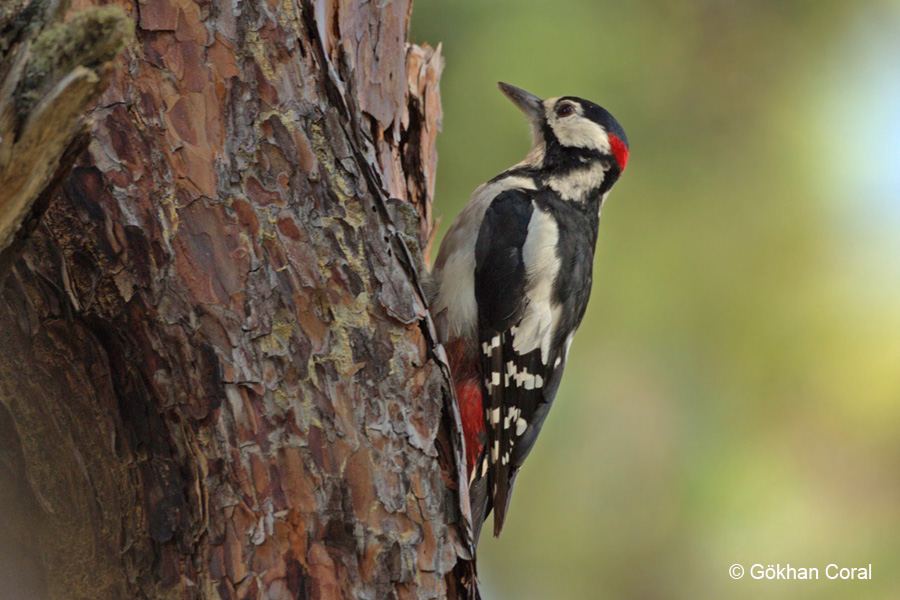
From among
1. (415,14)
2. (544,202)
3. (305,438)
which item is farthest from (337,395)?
(415,14)

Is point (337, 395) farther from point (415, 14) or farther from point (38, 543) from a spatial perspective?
point (415, 14)

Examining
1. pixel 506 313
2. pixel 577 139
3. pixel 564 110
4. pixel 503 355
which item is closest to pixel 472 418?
pixel 503 355

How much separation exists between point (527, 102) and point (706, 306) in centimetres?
192

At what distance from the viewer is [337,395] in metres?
1.33

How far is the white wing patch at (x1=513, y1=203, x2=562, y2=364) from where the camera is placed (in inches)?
87.2

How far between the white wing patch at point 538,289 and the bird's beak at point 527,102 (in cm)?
63

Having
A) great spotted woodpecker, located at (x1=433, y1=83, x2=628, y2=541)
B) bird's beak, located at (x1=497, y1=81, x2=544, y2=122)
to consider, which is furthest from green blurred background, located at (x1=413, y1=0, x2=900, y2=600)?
great spotted woodpecker, located at (x1=433, y1=83, x2=628, y2=541)

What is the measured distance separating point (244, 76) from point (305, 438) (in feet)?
2.02

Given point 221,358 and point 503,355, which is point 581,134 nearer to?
point 503,355

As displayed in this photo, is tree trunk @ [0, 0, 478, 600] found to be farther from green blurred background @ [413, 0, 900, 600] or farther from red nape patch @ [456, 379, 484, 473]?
green blurred background @ [413, 0, 900, 600]

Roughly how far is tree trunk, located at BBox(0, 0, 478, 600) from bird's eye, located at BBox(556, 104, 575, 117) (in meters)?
1.40

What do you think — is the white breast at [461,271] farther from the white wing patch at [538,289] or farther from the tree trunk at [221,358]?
the tree trunk at [221,358]

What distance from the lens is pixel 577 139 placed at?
261cm

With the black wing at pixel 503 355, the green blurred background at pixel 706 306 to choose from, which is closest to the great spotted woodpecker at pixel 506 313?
the black wing at pixel 503 355
